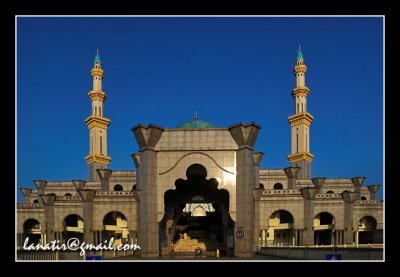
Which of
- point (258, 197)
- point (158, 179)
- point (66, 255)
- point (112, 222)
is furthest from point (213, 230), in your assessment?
point (66, 255)

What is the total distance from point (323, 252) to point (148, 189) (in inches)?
629

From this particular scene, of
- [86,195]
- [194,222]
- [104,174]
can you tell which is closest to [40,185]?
[104,174]

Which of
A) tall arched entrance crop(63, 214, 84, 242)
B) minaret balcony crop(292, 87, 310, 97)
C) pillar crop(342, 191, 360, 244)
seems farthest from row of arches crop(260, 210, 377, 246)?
tall arched entrance crop(63, 214, 84, 242)

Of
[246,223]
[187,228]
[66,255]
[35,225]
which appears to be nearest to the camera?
[66,255]

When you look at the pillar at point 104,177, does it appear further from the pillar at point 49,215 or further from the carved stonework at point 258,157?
the carved stonework at point 258,157

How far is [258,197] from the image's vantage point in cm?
4131

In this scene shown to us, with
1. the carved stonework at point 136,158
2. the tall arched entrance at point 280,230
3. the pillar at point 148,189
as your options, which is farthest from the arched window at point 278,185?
the pillar at point 148,189

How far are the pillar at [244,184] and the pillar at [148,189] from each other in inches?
289

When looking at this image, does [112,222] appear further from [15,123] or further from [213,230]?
[15,123]

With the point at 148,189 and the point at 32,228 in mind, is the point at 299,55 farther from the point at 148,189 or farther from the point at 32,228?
the point at 32,228

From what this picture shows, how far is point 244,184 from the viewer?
110ft

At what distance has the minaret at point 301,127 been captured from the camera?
210ft

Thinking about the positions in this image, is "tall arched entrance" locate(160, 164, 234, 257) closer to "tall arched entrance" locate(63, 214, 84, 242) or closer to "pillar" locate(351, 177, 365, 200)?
"tall arched entrance" locate(63, 214, 84, 242)

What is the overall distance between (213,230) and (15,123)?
34015 mm
